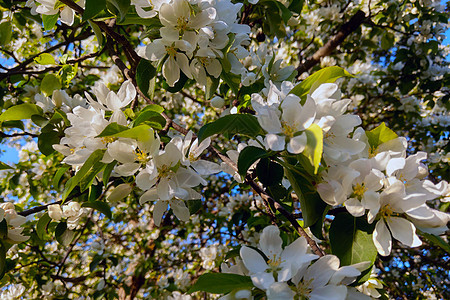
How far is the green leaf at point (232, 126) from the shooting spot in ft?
2.58

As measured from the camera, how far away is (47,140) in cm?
145

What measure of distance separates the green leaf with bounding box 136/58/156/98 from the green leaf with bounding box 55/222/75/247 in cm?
67

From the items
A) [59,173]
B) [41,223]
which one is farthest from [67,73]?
[41,223]

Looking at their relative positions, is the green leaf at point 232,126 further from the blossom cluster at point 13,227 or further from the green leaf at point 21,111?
the green leaf at point 21,111

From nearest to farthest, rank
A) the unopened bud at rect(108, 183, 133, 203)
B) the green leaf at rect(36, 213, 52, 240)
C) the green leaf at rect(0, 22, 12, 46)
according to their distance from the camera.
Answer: the unopened bud at rect(108, 183, 133, 203)
the green leaf at rect(36, 213, 52, 240)
the green leaf at rect(0, 22, 12, 46)

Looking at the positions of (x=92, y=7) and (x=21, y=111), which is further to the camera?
(x=21, y=111)

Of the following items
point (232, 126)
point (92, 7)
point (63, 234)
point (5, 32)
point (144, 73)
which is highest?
point (5, 32)

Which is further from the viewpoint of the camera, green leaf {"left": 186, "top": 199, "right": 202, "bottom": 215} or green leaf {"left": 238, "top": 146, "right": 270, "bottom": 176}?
green leaf {"left": 186, "top": 199, "right": 202, "bottom": 215}

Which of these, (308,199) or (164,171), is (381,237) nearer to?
(308,199)

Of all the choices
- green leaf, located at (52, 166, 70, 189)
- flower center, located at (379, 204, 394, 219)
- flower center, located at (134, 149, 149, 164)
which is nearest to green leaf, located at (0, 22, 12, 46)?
green leaf, located at (52, 166, 70, 189)

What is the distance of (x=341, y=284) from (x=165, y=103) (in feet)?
11.8

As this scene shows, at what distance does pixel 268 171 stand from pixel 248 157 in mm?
131

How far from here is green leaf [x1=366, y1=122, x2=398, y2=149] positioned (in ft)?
3.03

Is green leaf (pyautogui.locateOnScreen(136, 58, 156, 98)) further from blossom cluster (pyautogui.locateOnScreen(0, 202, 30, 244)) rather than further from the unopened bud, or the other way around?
blossom cluster (pyautogui.locateOnScreen(0, 202, 30, 244))
